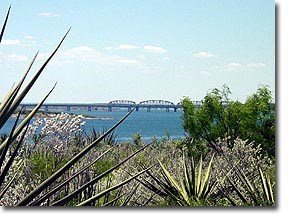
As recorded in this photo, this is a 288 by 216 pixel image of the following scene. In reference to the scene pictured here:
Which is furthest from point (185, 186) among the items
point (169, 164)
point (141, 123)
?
point (141, 123)

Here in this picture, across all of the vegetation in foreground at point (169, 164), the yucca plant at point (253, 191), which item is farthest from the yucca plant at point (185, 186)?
the yucca plant at point (253, 191)

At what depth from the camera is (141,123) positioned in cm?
266

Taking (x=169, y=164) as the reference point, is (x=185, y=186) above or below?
below

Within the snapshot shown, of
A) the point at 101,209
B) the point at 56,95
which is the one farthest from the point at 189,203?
the point at 56,95

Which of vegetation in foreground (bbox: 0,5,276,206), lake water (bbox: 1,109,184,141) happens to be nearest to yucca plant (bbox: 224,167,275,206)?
vegetation in foreground (bbox: 0,5,276,206)

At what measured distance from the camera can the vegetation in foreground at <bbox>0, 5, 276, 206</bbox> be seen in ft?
7.84

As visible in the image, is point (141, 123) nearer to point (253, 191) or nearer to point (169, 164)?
point (169, 164)

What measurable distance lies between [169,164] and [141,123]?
285 millimetres

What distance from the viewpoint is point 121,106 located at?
255 cm

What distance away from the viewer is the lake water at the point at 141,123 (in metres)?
2.52

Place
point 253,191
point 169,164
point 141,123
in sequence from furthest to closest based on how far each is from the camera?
point 169,164 → point 141,123 → point 253,191

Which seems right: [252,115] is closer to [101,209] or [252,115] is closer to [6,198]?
[101,209]

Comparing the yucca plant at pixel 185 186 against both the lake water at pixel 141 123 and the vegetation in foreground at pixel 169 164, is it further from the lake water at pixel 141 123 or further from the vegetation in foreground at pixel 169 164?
the lake water at pixel 141 123
